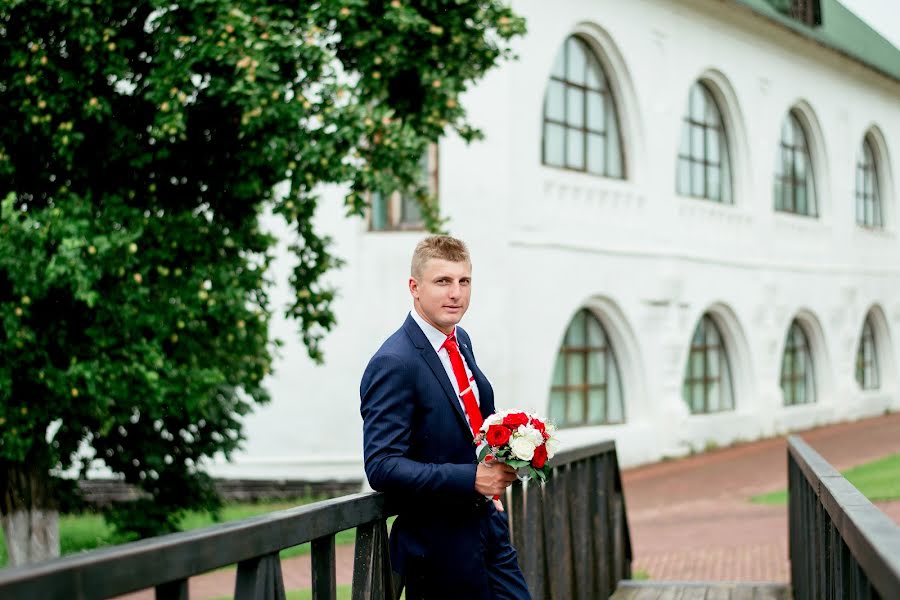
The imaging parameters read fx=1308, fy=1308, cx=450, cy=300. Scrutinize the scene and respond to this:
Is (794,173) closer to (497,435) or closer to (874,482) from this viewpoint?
(874,482)

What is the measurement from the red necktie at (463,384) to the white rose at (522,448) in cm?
29

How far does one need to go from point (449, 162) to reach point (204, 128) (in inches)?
282

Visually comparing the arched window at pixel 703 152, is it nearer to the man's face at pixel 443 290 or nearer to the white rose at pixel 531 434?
the man's face at pixel 443 290

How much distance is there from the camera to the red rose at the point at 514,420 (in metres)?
3.98

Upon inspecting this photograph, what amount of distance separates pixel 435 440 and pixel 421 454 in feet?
0.21

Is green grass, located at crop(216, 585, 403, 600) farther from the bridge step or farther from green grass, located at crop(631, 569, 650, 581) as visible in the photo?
green grass, located at crop(631, 569, 650, 581)

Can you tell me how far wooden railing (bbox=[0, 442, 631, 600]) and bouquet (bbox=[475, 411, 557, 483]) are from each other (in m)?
0.39

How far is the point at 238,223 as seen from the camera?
1142 cm

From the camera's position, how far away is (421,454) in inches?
162

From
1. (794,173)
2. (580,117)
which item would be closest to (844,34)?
(794,173)

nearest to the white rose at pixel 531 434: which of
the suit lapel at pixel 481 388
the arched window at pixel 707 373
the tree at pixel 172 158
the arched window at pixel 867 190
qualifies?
the suit lapel at pixel 481 388

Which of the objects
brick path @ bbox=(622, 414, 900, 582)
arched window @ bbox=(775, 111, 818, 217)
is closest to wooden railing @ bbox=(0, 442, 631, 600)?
brick path @ bbox=(622, 414, 900, 582)

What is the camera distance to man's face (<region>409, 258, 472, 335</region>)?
13.5ft

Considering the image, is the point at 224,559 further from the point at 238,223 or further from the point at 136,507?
the point at 136,507
